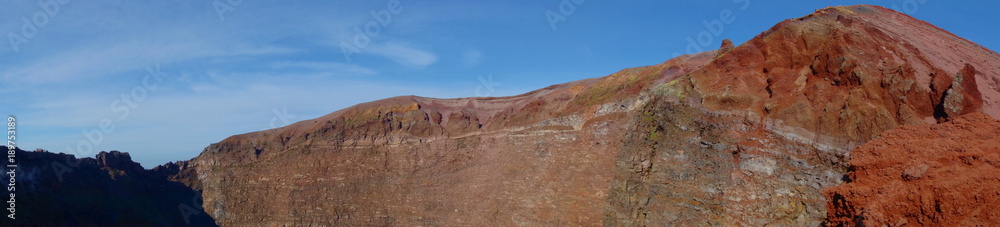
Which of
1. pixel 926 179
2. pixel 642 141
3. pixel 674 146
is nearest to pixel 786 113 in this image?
pixel 674 146

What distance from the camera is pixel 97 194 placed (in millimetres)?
19797

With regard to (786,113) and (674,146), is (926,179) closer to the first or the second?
(786,113)

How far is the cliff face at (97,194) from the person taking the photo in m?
17.1

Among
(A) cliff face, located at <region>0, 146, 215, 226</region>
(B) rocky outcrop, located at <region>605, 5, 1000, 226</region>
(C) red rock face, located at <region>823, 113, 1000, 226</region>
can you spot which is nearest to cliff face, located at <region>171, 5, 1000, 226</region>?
(B) rocky outcrop, located at <region>605, 5, 1000, 226</region>

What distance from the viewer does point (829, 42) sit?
1238cm

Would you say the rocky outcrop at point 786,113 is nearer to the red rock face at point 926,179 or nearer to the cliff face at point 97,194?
the red rock face at point 926,179

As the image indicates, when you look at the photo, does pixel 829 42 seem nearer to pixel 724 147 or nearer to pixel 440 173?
pixel 724 147

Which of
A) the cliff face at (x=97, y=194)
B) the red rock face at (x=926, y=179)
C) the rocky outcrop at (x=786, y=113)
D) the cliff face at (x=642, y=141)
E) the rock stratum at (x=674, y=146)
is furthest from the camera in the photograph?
the cliff face at (x=97, y=194)

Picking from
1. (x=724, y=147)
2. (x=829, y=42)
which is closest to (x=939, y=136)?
(x=829, y=42)

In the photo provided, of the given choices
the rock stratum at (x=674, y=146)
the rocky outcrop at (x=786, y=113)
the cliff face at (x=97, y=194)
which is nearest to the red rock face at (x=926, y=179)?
the rock stratum at (x=674, y=146)

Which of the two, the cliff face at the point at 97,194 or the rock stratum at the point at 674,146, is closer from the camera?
the rock stratum at the point at 674,146

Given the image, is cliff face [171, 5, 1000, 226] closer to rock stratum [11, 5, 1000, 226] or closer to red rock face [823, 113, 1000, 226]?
rock stratum [11, 5, 1000, 226]

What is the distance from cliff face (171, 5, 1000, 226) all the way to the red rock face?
1.38 ft

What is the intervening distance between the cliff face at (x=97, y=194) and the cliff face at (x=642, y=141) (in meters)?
1.80
